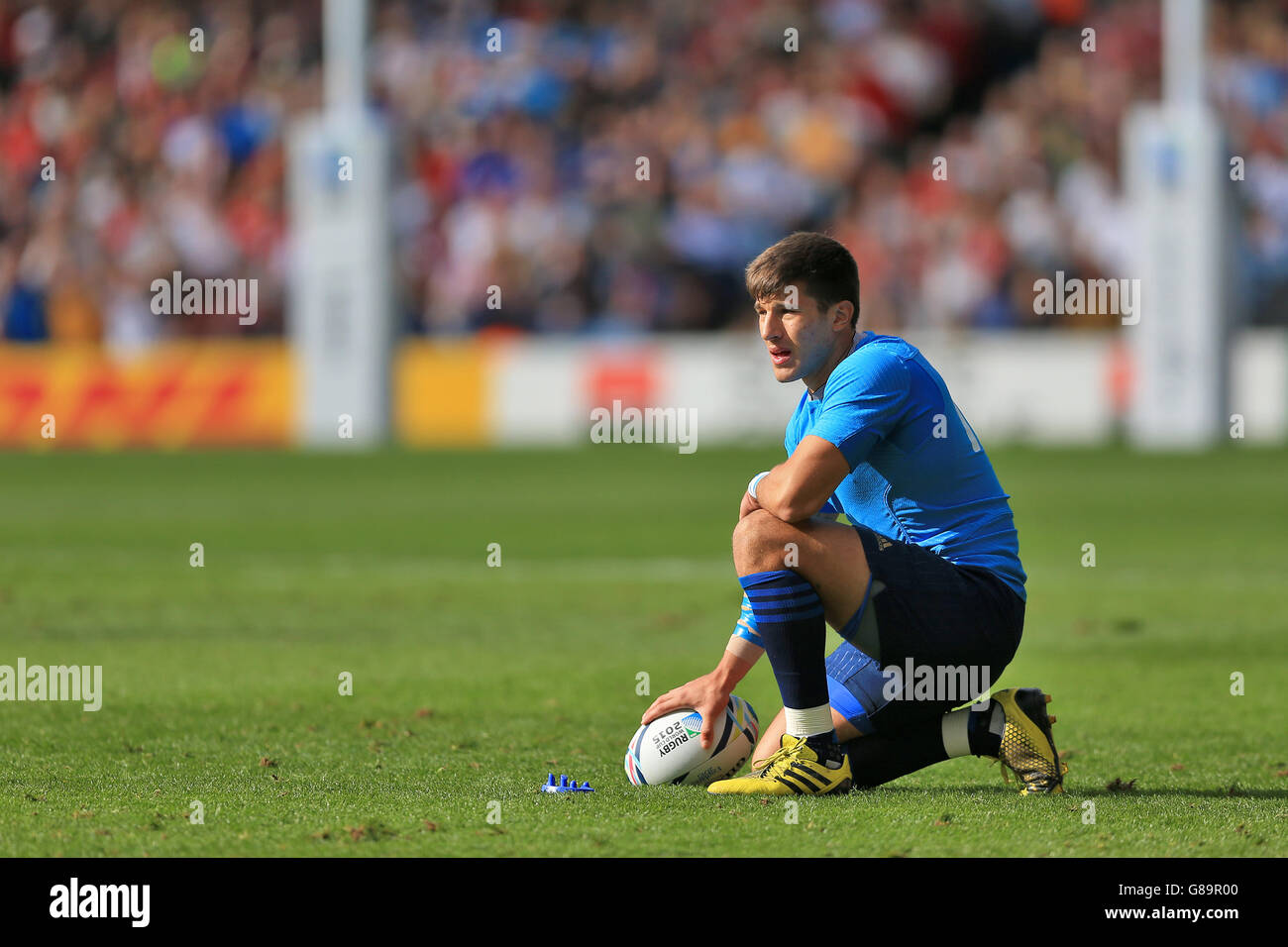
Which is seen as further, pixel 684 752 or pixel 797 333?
pixel 684 752

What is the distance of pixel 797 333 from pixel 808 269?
192mm

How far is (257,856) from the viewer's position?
505 cm

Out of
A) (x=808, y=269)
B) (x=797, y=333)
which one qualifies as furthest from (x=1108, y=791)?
(x=808, y=269)

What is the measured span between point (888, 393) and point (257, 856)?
2198mm

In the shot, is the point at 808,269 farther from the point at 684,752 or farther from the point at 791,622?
the point at 684,752

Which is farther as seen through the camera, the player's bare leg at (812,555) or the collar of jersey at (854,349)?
the collar of jersey at (854,349)

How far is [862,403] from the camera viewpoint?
5.81m

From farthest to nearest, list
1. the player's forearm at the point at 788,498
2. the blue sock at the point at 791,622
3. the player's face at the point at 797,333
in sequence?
the player's face at the point at 797,333
the blue sock at the point at 791,622
the player's forearm at the point at 788,498

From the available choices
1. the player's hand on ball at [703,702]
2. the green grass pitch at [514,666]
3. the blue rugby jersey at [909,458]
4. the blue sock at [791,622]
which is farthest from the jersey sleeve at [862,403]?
the green grass pitch at [514,666]

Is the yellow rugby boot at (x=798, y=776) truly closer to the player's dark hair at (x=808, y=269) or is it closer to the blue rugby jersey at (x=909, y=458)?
the blue rugby jersey at (x=909, y=458)

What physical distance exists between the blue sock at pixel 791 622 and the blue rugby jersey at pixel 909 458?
0.23 metres

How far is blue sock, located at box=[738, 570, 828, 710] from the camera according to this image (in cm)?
582

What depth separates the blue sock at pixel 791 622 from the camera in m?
5.82

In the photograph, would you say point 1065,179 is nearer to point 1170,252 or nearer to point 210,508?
point 1170,252
